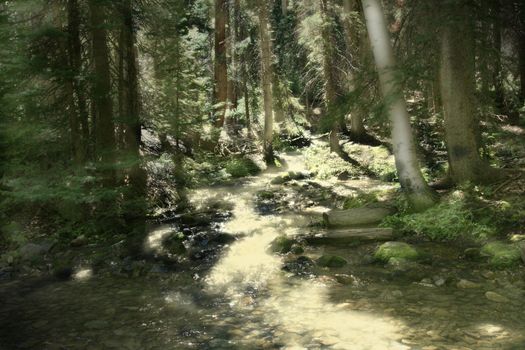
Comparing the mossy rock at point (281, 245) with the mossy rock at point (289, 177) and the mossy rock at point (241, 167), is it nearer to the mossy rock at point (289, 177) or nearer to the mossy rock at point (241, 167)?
the mossy rock at point (289, 177)

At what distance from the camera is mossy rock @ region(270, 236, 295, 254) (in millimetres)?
9499

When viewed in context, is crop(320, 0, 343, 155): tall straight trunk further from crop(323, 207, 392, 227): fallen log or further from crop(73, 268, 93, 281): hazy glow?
crop(73, 268, 93, 281): hazy glow

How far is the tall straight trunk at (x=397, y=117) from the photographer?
991cm

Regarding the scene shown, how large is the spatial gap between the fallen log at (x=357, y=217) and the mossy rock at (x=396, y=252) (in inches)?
72.9

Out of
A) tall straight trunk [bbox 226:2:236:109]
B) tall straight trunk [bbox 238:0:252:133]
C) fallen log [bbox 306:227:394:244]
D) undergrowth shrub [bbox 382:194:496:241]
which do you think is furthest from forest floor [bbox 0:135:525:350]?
tall straight trunk [bbox 226:2:236:109]

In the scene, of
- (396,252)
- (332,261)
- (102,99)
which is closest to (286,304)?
(332,261)

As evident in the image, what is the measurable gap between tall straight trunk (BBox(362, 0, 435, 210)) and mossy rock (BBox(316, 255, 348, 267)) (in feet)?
9.35

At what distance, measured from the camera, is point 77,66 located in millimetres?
11617

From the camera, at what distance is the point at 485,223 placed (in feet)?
29.1

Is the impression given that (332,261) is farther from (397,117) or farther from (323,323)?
(397,117)

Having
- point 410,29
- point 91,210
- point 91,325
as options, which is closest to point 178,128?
point 91,210

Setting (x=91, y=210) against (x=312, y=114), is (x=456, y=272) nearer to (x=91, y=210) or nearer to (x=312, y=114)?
(x=91, y=210)

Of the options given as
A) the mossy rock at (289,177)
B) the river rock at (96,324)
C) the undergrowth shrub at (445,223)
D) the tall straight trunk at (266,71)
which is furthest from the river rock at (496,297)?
the tall straight trunk at (266,71)

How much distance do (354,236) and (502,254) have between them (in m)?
2.99
